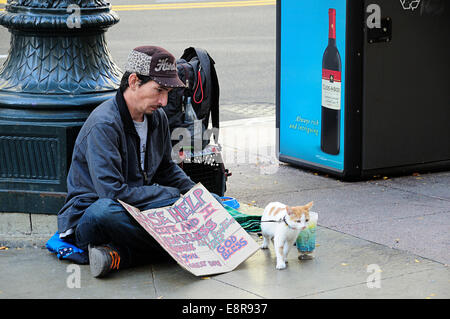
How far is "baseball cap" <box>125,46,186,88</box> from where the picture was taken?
465 cm

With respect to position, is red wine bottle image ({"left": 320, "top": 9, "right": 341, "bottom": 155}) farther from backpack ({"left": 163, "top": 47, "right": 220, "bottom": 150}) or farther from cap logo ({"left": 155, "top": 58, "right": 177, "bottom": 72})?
cap logo ({"left": 155, "top": 58, "right": 177, "bottom": 72})

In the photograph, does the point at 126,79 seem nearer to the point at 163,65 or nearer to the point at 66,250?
the point at 163,65

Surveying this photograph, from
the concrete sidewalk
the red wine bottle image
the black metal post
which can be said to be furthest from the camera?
the red wine bottle image

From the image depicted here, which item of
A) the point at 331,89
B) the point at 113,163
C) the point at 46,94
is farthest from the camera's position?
the point at 331,89

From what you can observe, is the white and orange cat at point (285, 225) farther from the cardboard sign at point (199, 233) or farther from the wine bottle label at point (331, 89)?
the wine bottle label at point (331, 89)

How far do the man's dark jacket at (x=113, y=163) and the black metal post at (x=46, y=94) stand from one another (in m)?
0.47

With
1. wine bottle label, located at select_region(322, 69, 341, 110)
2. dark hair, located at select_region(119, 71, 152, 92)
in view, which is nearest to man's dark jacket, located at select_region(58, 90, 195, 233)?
dark hair, located at select_region(119, 71, 152, 92)

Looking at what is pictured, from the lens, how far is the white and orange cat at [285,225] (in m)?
4.57

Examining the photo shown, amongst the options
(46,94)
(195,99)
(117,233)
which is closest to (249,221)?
(117,233)

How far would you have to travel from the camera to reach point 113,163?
4.57 metres

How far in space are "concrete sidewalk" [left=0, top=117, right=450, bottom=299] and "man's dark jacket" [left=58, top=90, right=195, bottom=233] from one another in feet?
1.29

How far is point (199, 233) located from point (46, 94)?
4.68 feet

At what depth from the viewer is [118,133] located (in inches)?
184

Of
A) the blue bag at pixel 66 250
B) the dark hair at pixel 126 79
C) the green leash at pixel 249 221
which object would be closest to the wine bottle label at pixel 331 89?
the green leash at pixel 249 221
